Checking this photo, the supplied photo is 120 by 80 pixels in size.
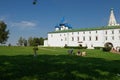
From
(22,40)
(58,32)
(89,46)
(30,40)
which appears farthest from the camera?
(22,40)

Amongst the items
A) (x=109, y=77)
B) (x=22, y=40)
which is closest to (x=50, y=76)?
(x=109, y=77)

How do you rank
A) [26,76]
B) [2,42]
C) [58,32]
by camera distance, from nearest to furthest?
1. [26,76]
2. [2,42]
3. [58,32]

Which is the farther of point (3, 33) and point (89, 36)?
point (89, 36)

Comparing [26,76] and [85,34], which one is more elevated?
[85,34]

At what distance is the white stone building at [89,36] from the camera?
94.1m

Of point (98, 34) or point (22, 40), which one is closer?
point (98, 34)

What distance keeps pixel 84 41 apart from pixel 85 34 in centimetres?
283

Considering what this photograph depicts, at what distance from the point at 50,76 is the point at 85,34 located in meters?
91.8

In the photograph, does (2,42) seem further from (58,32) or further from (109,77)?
(109,77)

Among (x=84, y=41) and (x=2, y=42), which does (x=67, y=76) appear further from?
(x=84, y=41)

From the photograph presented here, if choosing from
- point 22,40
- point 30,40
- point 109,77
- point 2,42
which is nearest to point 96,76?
point 109,77

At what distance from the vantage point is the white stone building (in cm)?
9406

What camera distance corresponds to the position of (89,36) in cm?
10150

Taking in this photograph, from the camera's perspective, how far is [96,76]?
12.4 m
